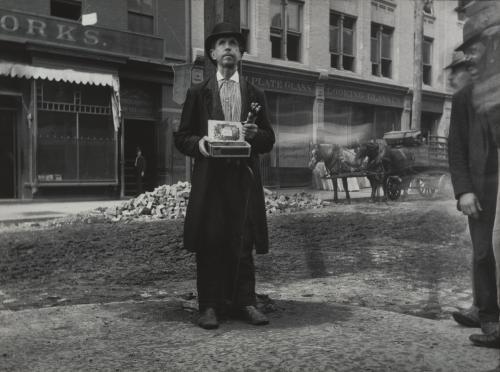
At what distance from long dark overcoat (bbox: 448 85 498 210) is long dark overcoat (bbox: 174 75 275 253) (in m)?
1.12

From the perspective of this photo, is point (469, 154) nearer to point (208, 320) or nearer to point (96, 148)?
point (208, 320)

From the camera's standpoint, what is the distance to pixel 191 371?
246cm

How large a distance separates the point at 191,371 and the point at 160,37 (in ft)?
13.3

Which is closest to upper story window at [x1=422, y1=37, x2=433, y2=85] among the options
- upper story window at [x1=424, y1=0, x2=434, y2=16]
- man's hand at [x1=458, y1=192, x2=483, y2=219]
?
upper story window at [x1=424, y1=0, x2=434, y2=16]

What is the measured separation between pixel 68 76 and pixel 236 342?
840cm

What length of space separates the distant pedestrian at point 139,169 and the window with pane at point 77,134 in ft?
2.35

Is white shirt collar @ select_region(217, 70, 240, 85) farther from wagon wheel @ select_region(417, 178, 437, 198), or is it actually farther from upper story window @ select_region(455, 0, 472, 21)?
upper story window @ select_region(455, 0, 472, 21)

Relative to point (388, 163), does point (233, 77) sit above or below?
above

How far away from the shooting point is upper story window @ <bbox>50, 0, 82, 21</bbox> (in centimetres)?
425

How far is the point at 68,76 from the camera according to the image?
1023cm

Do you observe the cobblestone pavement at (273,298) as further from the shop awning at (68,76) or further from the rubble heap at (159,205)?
the shop awning at (68,76)

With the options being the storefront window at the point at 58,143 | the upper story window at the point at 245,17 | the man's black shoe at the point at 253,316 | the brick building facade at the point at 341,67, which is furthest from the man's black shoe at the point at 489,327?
the storefront window at the point at 58,143

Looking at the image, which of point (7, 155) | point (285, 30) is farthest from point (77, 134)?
point (285, 30)

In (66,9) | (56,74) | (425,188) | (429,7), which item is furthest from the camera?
(56,74)
